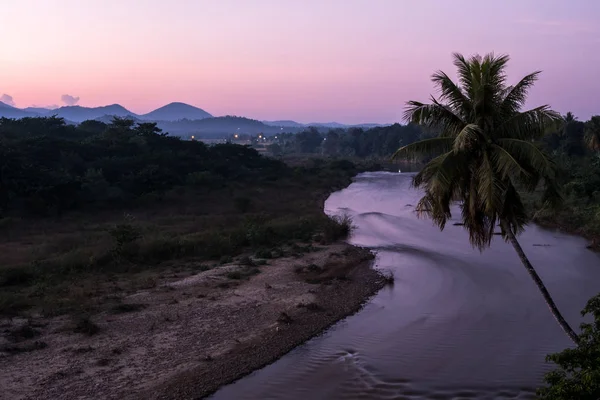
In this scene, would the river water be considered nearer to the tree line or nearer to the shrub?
the shrub

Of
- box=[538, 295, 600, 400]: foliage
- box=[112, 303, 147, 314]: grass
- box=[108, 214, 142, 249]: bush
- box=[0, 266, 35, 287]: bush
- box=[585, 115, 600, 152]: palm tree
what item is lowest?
box=[112, 303, 147, 314]: grass

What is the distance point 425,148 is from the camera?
34.9 ft

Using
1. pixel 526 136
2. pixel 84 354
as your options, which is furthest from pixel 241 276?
pixel 526 136

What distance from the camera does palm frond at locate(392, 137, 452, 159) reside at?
34.4 ft

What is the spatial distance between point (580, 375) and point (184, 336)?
35.4 feet

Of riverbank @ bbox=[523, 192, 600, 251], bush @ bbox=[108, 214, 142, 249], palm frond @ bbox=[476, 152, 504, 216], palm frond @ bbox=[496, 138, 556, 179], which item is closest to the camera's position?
palm frond @ bbox=[496, 138, 556, 179]

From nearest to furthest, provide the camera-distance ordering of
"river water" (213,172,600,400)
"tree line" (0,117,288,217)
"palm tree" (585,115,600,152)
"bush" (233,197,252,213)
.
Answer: "river water" (213,172,600,400)
"tree line" (0,117,288,217)
"bush" (233,197,252,213)
"palm tree" (585,115,600,152)

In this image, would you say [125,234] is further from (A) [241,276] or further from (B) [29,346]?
(B) [29,346]

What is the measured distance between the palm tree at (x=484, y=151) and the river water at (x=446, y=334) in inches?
154

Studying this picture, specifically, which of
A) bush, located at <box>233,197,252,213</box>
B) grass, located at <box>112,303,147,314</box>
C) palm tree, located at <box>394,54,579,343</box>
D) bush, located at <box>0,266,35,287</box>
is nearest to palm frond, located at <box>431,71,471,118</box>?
palm tree, located at <box>394,54,579,343</box>

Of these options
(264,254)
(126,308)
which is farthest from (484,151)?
(264,254)

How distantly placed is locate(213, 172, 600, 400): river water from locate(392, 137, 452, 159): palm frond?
5816 mm

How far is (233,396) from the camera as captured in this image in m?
11.6

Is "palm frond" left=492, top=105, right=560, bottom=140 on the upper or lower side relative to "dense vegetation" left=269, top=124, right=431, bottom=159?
lower
